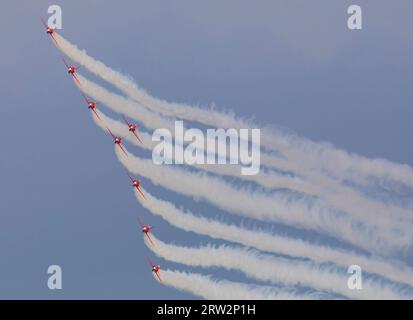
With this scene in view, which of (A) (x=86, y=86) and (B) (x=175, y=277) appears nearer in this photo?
(B) (x=175, y=277)

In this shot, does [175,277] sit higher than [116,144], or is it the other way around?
[116,144]

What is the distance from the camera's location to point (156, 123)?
121 metres
